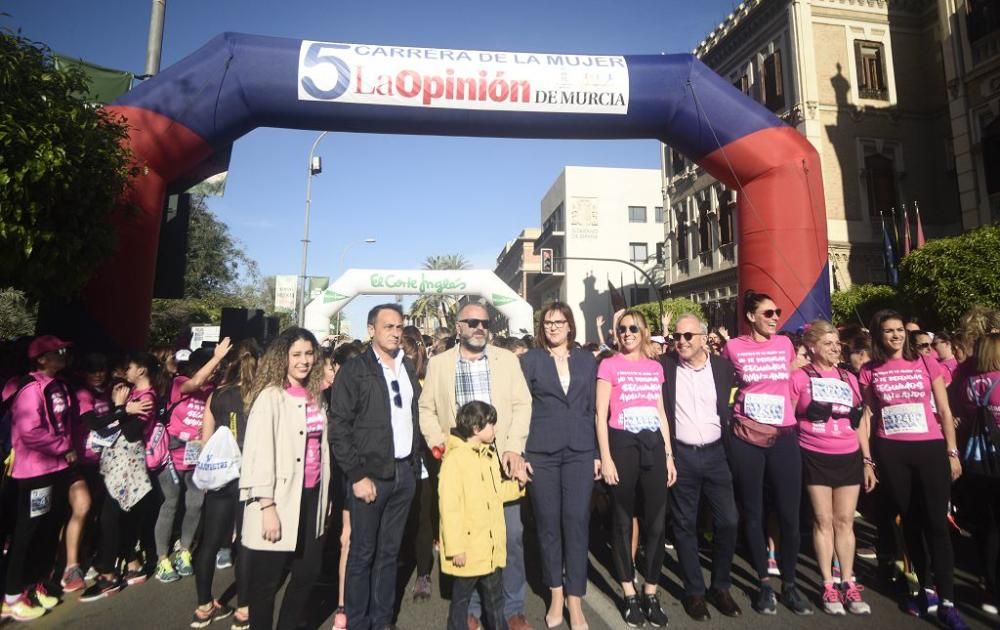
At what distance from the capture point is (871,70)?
1838 cm

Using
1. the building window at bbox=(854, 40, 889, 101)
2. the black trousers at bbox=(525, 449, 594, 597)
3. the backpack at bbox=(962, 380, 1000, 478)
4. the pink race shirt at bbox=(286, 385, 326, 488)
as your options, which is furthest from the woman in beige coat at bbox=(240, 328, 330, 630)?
the building window at bbox=(854, 40, 889, 101)

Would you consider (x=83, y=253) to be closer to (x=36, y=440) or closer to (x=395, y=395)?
(x=36, y=440)

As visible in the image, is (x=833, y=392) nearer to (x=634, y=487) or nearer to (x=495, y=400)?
(x=634, y=487)

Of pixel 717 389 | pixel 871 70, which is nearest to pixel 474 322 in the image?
pixel 717 389

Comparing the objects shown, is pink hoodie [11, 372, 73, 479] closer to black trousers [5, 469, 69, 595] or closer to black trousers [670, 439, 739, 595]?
black trousers [5, 469, 69, 595]

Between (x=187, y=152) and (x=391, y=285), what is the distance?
11160mm

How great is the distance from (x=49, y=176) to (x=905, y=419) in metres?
6.14

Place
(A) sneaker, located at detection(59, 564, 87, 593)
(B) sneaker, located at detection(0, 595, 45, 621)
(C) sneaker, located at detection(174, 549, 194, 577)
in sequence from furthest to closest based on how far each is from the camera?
(C) sneaker, located at detection(174, 549, 194, 577), (A) sneaker, located at detection(59, 564, 87, 593), (B) sneaker, located at detection(0, 595, 45, 621)

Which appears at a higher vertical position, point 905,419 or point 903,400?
point 903,400

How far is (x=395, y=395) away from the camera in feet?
11.5

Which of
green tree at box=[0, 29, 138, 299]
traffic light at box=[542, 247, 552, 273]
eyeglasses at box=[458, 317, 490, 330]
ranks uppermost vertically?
traffic light at box=[542, 247, 552, 273]

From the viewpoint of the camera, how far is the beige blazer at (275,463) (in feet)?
9.65

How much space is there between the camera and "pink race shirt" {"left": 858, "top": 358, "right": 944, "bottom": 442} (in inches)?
147

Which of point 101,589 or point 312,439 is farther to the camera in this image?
point 101,589
